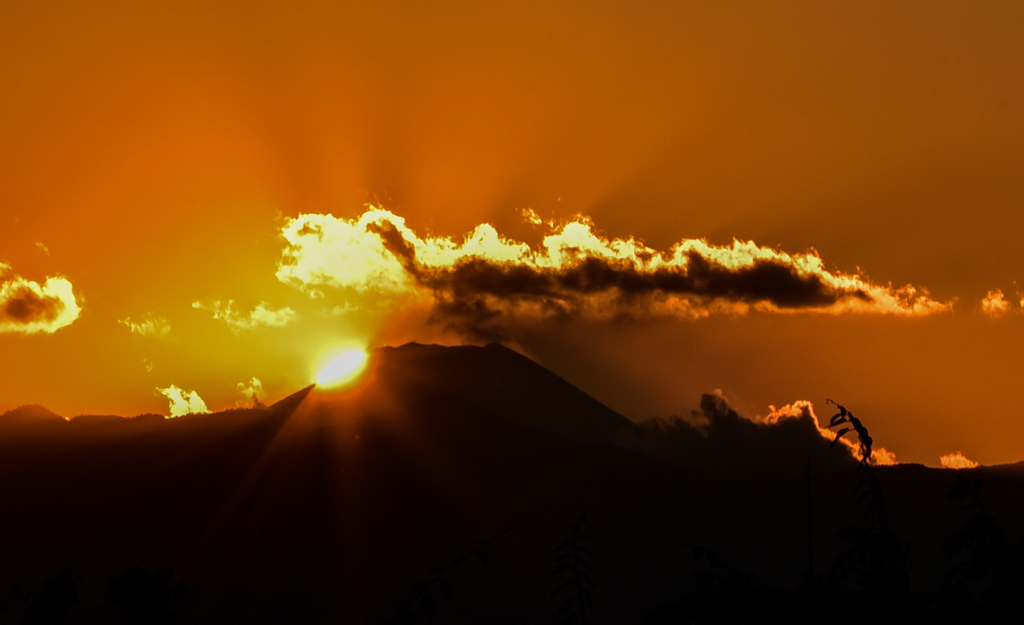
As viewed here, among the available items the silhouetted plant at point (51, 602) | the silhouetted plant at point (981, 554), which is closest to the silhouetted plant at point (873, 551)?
the silhouetted plant at point (981, 554)

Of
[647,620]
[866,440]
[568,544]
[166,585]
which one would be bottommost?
[647,620]

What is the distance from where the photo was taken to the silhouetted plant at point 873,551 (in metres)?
5.21

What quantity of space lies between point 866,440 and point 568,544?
156 cm

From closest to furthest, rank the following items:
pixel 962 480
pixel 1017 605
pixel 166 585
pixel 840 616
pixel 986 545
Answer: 1. pixel 1017 605
2. pixel 840 616
3. pixel 986 545
4. pixel 962 480
5. pixel 166 585

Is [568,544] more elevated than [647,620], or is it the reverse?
[568,544]

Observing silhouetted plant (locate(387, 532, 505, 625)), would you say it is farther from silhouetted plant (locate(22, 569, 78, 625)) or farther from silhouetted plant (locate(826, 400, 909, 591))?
silhouetted plant (locate(22, 569, 78, 625))

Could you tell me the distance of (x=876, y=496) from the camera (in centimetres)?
515

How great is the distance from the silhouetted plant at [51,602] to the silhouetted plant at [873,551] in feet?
26.8

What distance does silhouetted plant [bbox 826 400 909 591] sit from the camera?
5.21 metres

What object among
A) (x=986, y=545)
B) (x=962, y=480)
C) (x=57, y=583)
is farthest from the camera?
(x=57, y=583)

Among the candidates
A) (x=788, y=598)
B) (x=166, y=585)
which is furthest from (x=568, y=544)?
(x=166, y=585)

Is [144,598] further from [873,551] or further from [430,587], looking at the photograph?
[873,551]

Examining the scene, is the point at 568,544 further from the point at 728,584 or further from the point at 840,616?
the point at 840,616

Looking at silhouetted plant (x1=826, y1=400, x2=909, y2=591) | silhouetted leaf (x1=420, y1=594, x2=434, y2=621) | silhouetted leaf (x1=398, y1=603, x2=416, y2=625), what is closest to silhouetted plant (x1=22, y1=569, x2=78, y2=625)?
silhouetted leaf (x1=398, y1=603, x2=416, y2=625)
